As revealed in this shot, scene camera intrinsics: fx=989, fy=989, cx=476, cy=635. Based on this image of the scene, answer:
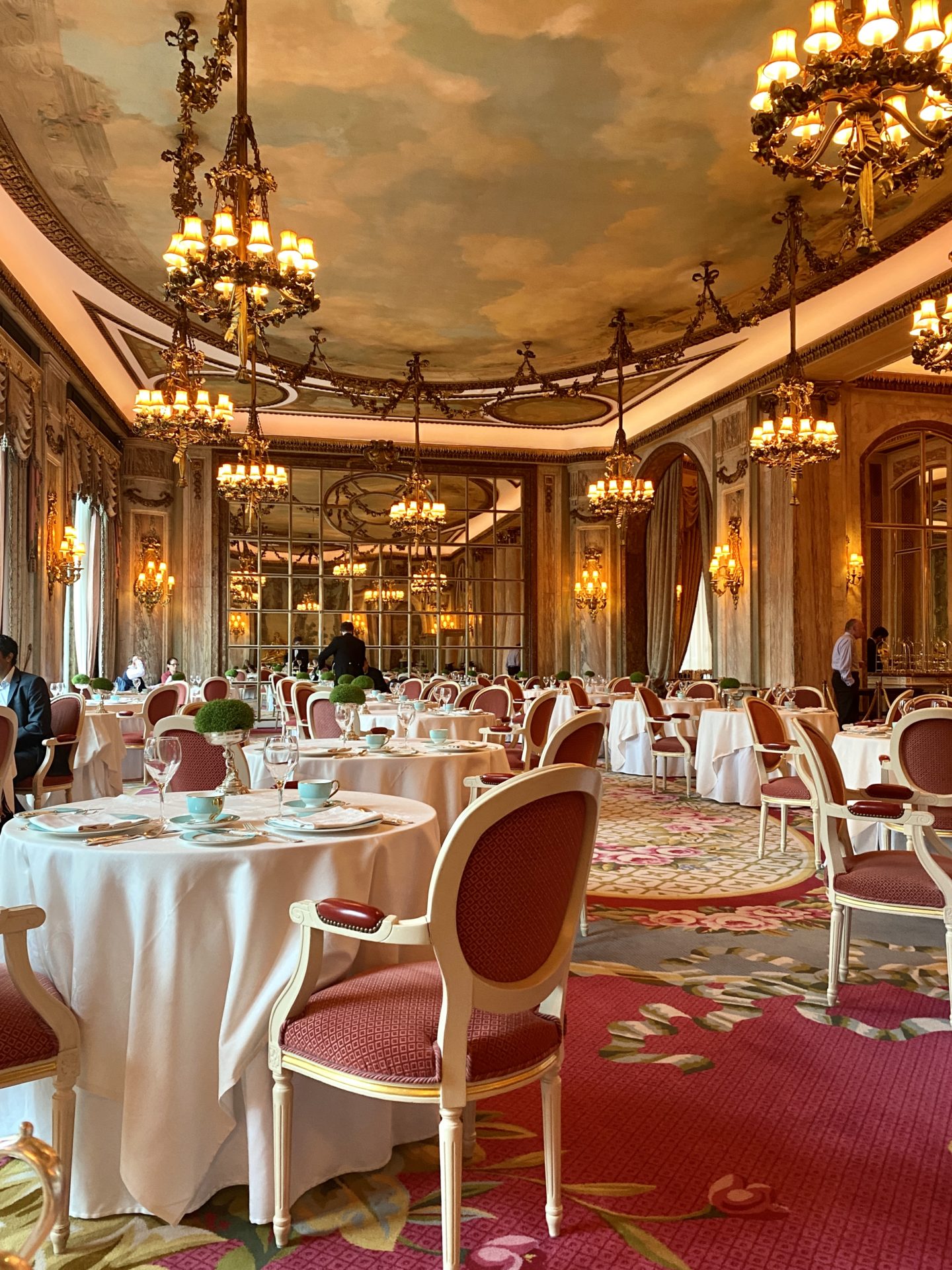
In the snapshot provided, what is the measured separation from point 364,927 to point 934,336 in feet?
20.8

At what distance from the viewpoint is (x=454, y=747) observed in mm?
5273

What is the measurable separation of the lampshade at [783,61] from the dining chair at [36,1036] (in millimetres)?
4049

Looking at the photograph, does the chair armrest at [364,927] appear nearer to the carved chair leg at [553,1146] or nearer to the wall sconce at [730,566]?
the carved chair leg at [553,1146]

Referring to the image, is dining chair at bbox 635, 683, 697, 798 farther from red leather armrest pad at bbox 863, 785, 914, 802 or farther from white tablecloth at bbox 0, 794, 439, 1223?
white tablecloth at bbox 0, 794, 439, 1223

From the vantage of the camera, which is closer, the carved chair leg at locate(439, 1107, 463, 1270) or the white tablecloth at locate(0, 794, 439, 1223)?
the carved chair leg at locate(439, 1107, 463, 1270)

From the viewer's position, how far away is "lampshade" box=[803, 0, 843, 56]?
3.72 meters

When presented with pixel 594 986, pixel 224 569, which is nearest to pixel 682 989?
pixel 594 986

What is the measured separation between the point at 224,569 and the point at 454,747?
36.1ft

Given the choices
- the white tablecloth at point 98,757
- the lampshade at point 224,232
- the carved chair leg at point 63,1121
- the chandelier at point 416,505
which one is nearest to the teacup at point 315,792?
the carved chair leg at point 63,1121

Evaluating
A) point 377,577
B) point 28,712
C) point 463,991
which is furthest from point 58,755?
point 377,577

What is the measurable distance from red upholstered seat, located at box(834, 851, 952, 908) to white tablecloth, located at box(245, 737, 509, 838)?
5.85 ft

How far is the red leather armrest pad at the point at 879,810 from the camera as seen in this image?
11.6 feet

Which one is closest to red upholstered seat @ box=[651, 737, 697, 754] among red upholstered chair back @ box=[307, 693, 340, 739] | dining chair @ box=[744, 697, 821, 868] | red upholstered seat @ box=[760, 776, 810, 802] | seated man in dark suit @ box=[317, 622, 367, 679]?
dining chair @ box=[744, 697, 821, 868]

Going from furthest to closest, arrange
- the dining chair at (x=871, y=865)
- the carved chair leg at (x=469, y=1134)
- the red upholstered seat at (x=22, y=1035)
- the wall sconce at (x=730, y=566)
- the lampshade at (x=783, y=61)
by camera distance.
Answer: the wall sconce at (x=730, y=566) → the lampshade at (x=783, y=61) → the dining chair at (x=871, y=865) → the carved chair leg at (x=469, y=1134) → the red upholstered seat at (x=22, y=1035)
